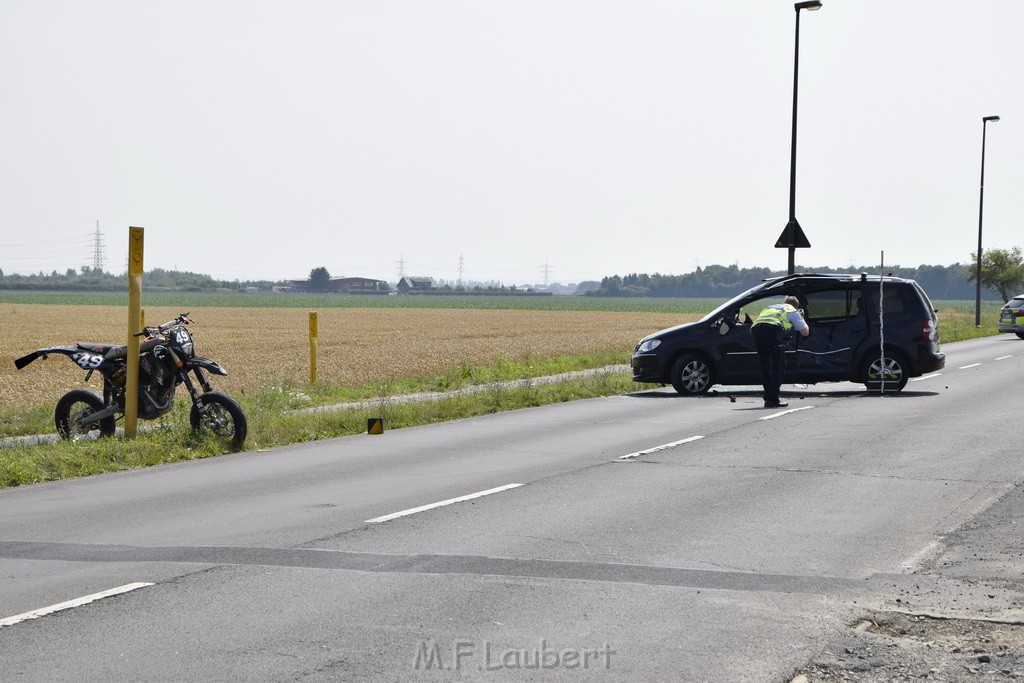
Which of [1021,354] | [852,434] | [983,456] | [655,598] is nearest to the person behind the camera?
[655,598]

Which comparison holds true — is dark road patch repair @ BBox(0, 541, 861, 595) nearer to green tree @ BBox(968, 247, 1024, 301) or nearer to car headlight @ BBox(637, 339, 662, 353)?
car headlight @ BBox(637, 339, 662, 353)

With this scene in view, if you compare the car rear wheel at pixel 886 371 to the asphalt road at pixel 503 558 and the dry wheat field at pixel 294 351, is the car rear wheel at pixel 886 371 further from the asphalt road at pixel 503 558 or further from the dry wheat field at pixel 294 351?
the dry wheat field at pixel 294 351

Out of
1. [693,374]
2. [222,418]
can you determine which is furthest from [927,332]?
[222,418]

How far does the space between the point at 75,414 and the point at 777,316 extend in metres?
10.0

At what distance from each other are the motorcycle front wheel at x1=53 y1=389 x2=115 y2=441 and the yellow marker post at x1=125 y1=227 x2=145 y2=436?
59 cm

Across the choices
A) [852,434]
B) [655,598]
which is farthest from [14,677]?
[852,434]

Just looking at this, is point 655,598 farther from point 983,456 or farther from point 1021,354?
point 1021,354

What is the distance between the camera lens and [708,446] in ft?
45.7

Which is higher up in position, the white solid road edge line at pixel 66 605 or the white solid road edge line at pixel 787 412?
the white solid road edge line at pixel 787 412

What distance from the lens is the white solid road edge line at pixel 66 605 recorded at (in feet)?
20.8

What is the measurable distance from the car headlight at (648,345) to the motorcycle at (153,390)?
353 inches

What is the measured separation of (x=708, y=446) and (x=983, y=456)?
9.03 feet

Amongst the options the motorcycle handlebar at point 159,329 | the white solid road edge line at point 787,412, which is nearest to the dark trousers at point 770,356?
the white solid road edge line at point 787,412

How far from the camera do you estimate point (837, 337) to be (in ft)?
68.9
